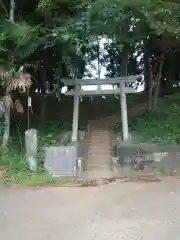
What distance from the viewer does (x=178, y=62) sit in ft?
56.0

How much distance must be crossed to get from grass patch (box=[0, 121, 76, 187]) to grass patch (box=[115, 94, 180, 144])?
225cm

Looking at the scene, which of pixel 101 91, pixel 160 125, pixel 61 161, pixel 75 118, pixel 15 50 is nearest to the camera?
pixel 61 161

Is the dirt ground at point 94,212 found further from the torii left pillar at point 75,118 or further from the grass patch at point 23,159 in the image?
the torii left pillar at point 75,118

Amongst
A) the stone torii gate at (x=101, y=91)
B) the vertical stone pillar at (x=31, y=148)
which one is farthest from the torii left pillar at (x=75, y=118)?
the vertical stone pillar at (x=31, y=148)

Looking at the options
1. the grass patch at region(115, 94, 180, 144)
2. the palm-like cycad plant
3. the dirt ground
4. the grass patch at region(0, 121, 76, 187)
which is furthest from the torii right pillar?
the palm-like cycad plant

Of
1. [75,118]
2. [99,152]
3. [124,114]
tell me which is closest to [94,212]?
[99,152]

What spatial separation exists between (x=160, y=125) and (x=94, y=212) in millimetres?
5351

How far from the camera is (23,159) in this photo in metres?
10.1

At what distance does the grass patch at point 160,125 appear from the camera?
11.1 m

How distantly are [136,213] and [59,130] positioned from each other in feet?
18.7

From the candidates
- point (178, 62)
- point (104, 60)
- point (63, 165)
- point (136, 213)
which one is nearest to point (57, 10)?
point (63, 165)

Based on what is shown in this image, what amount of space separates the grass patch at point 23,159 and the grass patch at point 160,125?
2248 millimetres

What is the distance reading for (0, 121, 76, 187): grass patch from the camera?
9258 millimetres

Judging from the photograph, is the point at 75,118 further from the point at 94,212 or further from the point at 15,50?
the point at 94,212
